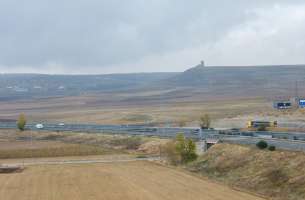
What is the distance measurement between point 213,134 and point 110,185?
37.4 m

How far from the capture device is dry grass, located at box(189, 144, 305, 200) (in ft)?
179

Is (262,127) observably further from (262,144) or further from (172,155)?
(262,144)

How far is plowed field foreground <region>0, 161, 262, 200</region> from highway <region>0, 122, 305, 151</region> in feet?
36.4

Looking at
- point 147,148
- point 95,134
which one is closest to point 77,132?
point 95,134

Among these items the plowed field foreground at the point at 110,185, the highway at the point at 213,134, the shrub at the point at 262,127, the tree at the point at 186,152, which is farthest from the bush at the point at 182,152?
the shrub at the point at 262,127

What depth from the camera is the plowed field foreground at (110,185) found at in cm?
5441

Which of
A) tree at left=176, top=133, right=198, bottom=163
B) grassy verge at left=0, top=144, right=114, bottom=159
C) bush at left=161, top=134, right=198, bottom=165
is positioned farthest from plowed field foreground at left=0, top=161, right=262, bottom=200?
grassy verge at left=0, top=144, right=114, bottom=159

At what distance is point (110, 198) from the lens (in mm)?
53531

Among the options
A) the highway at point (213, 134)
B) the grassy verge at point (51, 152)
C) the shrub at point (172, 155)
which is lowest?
the grassy verge at point (51, 152)

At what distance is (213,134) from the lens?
9694 centimetres

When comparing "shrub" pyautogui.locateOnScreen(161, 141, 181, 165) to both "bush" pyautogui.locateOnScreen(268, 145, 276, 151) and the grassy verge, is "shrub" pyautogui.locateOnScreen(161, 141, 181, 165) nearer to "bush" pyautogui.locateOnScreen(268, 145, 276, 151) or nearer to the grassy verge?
"bush" pyautogui.locateOnScreen(268, 145, 276, 151)

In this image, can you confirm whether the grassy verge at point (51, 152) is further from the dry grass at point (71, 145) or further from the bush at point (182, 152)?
the bush at point (182, 152)

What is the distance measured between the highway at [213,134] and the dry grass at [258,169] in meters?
2.11

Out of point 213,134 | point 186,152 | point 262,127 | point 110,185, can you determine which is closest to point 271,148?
point 186,152
